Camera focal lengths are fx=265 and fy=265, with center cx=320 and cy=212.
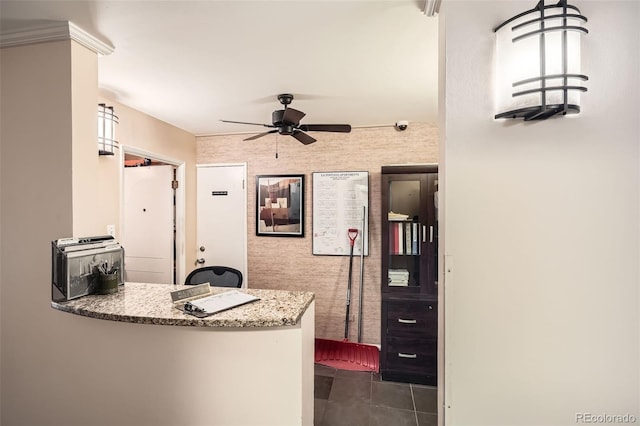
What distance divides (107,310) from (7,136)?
1.16m

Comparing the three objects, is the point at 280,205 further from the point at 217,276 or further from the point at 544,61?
the point at 544,61

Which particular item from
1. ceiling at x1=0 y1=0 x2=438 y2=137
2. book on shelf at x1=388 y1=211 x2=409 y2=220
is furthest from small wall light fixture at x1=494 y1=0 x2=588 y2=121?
book on shelf at x1=388 y1=211 x2=409 y2=220

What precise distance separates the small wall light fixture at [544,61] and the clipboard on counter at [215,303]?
1.25 metres

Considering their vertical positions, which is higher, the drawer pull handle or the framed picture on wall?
the framed picture on wall

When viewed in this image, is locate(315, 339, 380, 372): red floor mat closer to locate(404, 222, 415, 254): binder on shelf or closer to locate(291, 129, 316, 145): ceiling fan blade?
locate(404, 222, 415, 254): binder on shelf

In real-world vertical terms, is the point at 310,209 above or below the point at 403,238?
above

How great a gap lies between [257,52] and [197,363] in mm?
1617

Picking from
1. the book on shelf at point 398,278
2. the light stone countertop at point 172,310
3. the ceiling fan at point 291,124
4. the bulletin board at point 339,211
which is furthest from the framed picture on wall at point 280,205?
the light stone countertop at point 172,310

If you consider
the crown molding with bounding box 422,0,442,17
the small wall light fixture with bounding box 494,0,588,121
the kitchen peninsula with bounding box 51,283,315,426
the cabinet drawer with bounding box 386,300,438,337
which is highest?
the crown molding with bounding box 422,0,442,17

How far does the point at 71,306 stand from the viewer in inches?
45.6

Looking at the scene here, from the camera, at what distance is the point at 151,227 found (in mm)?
2992

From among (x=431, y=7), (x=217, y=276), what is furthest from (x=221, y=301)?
(x=431, y=7)

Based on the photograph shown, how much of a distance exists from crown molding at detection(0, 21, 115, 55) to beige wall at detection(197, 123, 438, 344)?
1.77 meters

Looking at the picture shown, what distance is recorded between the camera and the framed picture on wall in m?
3.00
